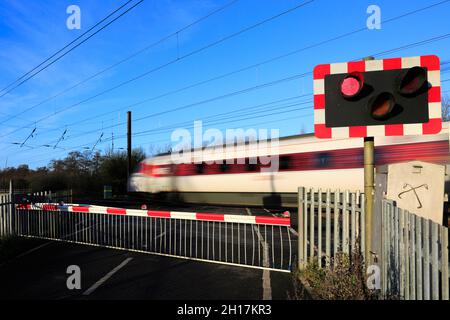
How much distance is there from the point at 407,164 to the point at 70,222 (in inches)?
347

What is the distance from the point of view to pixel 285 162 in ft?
66.8

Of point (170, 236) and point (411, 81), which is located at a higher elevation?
point (411, 81)

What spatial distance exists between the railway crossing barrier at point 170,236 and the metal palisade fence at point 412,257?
3075 millimetres

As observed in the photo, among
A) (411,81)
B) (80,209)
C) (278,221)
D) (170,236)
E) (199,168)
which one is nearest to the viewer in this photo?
(411,81)

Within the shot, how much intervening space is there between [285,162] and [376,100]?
15.8 meters

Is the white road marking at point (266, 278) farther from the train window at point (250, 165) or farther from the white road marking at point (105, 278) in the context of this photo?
the train window at point (250, 165)

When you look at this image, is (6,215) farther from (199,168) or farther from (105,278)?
(199,168)

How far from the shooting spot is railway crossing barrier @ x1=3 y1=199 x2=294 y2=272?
8.16 meters

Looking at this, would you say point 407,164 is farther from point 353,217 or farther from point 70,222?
point 70,222

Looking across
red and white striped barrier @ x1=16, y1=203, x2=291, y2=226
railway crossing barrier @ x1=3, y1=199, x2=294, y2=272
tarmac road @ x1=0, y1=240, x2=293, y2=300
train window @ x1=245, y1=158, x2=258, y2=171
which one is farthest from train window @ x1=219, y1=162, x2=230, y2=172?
tarmac road @ x1=0, y1=240, x2=293, y2=300

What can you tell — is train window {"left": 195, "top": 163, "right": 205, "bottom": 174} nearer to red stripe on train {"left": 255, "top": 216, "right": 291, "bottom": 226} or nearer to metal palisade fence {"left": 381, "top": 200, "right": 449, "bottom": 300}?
red stripe on train {"left": 255, "top": 216, "right": 291, "bottom": 226}

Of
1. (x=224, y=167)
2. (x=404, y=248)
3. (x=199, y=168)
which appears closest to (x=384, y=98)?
(x=404, y=248)

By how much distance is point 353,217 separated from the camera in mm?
5672

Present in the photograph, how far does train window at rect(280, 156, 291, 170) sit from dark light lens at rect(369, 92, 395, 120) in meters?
15.6
